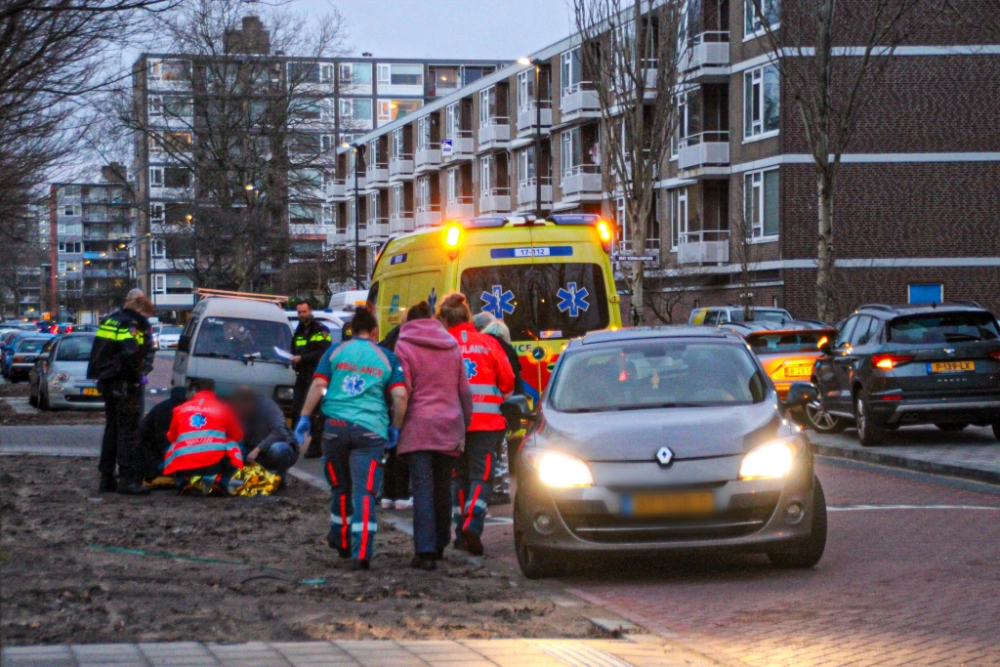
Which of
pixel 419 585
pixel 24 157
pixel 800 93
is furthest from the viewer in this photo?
pixel 800 93

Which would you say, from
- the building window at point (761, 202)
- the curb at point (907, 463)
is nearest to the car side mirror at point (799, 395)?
the curb at point (907, 463)


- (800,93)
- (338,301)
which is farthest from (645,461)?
(338,301)

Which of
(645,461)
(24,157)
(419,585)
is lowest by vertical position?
(419,585)

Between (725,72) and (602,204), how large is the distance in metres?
13.2

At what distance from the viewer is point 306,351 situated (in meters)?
18.4

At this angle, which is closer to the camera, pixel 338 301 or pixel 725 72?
pixel 338 301

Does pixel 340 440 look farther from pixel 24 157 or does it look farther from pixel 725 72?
pixel 725 72

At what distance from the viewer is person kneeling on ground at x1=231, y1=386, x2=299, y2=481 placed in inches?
559

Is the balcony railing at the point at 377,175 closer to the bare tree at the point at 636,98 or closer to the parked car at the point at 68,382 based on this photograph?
the bare tree at the point at 636,98

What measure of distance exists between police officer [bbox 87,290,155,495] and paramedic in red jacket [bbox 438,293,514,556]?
12.6 ft

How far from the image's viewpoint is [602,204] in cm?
6397

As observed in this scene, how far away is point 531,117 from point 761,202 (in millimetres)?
22057

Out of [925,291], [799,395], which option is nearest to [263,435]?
[799,395]

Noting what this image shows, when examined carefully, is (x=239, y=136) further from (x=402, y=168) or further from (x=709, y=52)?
(x=402, y=168)
